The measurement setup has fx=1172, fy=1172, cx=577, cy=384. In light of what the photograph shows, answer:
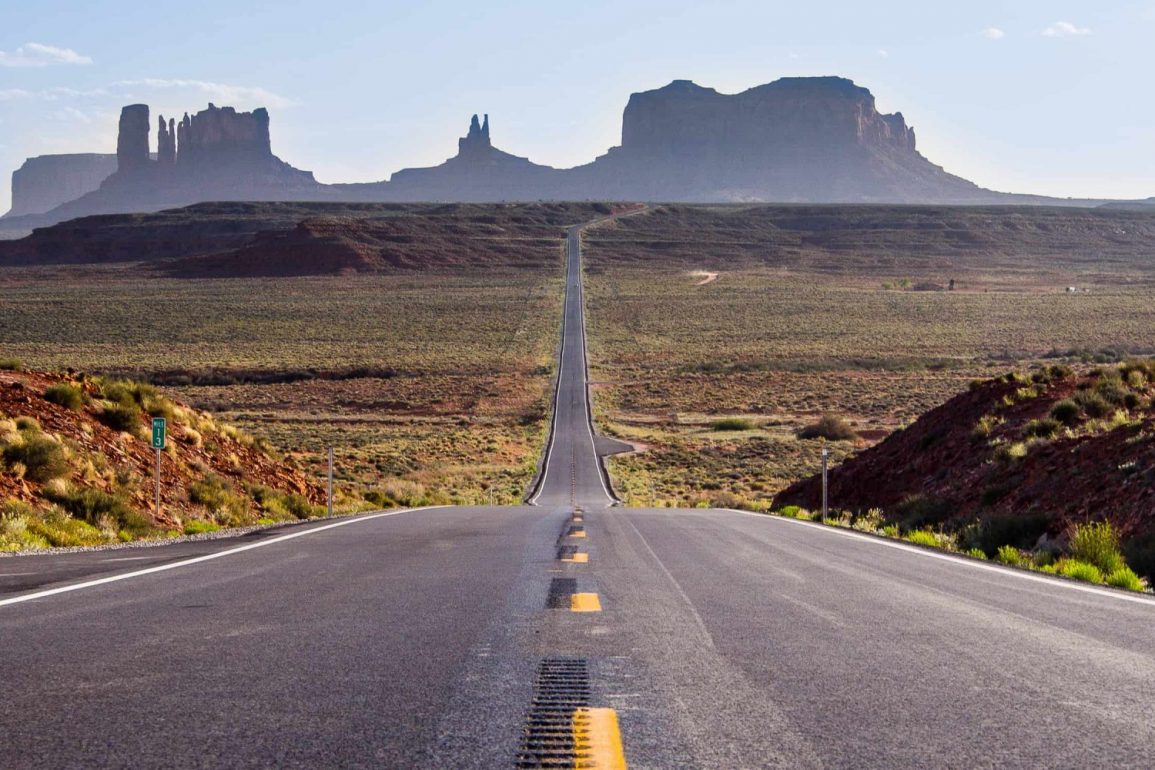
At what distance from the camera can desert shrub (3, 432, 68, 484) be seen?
1692 cm

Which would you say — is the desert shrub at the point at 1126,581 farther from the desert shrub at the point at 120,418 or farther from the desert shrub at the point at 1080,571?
the desert shrub at the point at 120,418

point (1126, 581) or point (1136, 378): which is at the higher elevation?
point (1136, 378)

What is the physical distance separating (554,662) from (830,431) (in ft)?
174

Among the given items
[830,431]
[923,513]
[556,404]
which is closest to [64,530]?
[923,513]

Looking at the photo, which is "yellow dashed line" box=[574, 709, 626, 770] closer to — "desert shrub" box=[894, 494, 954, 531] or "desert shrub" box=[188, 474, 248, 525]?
"desert shrub" box=[894, 494, 954, 531]

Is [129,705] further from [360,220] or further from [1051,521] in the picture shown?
[360,220]

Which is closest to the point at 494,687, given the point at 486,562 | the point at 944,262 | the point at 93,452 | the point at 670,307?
the point at 486,562

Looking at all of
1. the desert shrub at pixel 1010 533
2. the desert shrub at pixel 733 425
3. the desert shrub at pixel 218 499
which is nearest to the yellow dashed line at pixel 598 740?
the desert shrub at pixel 1010 533

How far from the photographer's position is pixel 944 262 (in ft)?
542

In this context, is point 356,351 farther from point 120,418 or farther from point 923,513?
point 923,513

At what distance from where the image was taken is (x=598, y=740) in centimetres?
465

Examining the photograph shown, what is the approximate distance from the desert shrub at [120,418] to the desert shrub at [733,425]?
4385 centimetres

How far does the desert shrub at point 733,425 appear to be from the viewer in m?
63.0

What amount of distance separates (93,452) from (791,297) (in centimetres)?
11149
